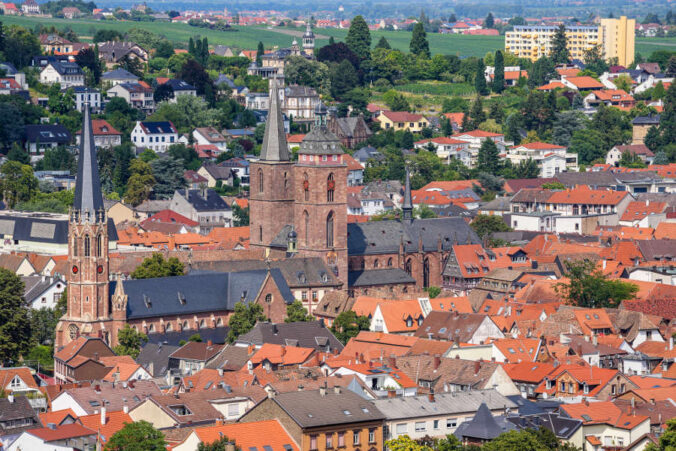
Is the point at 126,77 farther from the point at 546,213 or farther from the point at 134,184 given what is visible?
the point at 546,213

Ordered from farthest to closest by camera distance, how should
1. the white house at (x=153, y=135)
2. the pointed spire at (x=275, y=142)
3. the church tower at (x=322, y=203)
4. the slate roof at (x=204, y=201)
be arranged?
the white house at (x=153, y=135) → the slate roof at (x=204, y=201) → the pointed spire at (x=275, y=142) → the church tower at (x=322, y=203)

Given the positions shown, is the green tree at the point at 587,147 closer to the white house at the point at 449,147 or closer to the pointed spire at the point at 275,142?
the white house at the point at 449,147

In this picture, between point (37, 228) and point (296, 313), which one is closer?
point (296, 313)

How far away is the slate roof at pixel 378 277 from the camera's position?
11219cm

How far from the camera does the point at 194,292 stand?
327 feet

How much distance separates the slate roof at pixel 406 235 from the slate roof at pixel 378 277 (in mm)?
1367

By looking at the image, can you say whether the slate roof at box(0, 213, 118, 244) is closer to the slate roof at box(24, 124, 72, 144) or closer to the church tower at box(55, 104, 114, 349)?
the church tower at box(55, 104, 114, 349)

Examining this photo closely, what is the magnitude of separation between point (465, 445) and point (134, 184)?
88.8m

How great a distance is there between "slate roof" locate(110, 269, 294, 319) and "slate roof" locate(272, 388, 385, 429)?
89.1 ft

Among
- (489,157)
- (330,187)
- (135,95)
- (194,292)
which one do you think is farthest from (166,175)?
(194,292)

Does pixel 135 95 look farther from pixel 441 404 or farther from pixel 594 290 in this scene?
pixel 441 404

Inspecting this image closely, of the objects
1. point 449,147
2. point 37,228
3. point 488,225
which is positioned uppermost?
point 449,147

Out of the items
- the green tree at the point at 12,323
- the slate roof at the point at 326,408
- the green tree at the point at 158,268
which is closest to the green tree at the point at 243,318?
the green tree at the point at 158,268

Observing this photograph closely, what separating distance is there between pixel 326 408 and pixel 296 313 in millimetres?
30074
